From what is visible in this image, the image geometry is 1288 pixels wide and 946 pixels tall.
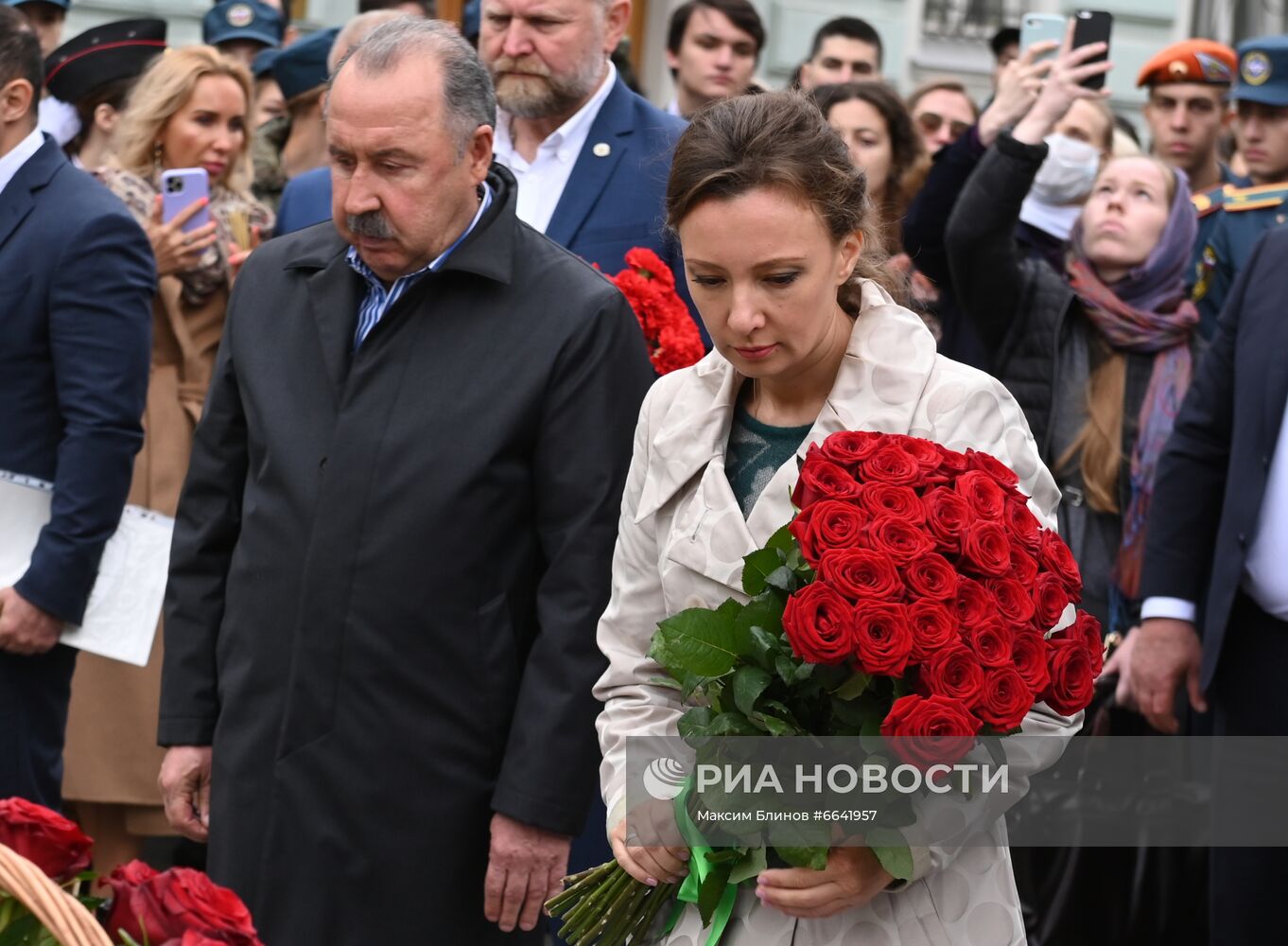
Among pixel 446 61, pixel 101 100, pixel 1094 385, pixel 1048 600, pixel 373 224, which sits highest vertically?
pixel 446 61

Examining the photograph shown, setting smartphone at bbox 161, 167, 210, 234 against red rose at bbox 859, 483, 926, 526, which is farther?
smartphone at bbox 161, 167, 210, 234

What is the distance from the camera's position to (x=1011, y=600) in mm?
2436

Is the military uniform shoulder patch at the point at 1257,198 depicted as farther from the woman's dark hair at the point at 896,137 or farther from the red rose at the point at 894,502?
the red rose at the point at 894,502

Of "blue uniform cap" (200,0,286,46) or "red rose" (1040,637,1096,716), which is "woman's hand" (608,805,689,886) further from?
"blue uniform cap" (200,0,286,46)

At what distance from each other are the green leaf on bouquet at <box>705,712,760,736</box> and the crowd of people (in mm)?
213

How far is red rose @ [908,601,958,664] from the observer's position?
2363 millimetres

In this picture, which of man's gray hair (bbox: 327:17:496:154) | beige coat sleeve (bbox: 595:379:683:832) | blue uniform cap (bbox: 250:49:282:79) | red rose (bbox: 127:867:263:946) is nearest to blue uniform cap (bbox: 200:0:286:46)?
blue uniform cap (bbox: 250:49:282:79)

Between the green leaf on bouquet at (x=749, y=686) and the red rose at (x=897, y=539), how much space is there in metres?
0.22

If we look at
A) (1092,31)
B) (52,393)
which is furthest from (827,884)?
(1092,31)

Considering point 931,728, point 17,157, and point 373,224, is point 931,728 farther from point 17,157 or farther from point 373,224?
point 17,157

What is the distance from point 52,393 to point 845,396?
2324 mm

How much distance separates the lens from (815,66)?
8273 millimetres

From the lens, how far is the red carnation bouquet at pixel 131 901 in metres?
2.06

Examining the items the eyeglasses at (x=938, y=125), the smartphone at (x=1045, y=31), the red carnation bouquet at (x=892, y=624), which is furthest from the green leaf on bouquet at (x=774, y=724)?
the eyeglasses at (x=938, y=125)
